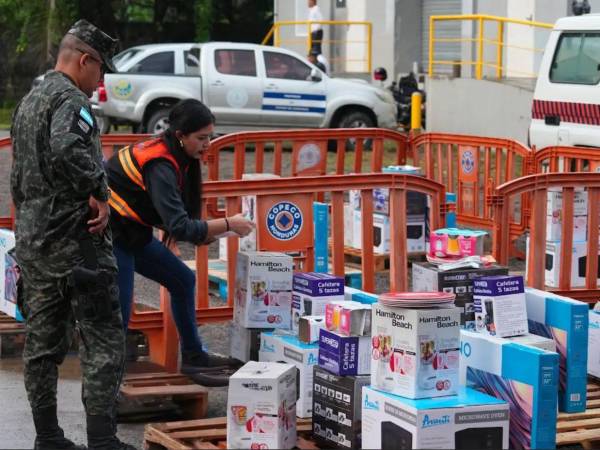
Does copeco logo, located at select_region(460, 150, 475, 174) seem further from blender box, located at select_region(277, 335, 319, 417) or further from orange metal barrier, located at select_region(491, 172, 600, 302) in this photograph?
blender box, located at select_region(277, 335, 319, 417)

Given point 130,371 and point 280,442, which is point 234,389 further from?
point 130,371

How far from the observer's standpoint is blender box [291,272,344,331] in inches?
275

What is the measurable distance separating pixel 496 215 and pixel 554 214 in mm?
1437

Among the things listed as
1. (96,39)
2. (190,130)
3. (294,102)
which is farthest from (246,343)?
(294,102)

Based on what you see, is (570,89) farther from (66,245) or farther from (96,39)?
(66,245)

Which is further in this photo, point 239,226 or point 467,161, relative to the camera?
point 467,161

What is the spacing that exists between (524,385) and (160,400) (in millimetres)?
2002

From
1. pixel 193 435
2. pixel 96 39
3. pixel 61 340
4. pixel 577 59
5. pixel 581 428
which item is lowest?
pixel 581 428

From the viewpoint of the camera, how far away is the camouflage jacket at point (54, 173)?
5.75 m

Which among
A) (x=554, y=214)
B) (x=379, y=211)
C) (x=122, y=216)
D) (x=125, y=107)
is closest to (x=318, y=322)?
(x=122, y=216)

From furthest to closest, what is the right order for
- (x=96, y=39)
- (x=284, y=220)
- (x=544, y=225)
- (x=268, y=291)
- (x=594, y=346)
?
(x=544, y=225), (x=284, y=220), (x=594, y=346), (x=268, y=291), (x=96, y=39)

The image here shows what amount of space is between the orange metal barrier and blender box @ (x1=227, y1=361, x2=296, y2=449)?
9.93 feet

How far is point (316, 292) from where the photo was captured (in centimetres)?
700

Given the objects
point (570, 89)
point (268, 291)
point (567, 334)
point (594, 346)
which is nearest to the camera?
point (567, 334)
